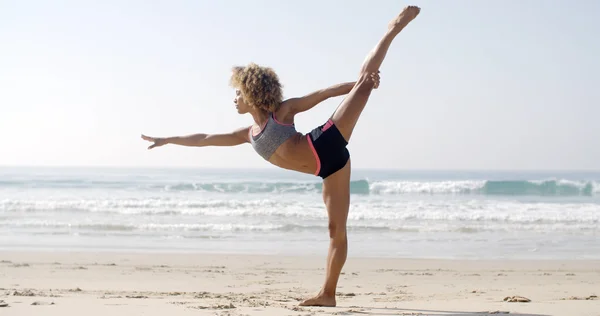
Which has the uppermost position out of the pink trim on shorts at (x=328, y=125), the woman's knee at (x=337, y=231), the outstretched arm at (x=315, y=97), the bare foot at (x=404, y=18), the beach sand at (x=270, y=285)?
the bare foot at (x=404, y=18)

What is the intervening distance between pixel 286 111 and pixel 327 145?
1.36ft

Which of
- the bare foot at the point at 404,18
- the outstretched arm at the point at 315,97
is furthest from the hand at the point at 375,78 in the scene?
the bare foot at the point at 404,18

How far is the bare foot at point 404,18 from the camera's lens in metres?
4.10

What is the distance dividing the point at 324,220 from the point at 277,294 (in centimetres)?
894

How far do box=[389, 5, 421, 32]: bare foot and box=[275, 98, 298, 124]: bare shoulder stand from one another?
85 cm

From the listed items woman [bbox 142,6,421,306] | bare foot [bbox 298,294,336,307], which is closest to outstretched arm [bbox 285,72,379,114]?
woman [bbox 142,6,421,306]

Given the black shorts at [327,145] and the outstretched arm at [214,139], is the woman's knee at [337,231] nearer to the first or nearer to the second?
the black shorts at [327,145]

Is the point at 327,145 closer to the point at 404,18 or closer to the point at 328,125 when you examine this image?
the point at 328,125

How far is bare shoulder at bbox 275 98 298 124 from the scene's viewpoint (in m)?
4.20

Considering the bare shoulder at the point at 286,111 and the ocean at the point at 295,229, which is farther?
the ocean at the point at 295,229

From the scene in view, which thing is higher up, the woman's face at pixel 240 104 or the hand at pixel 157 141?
the woman's face at pixel 240 104

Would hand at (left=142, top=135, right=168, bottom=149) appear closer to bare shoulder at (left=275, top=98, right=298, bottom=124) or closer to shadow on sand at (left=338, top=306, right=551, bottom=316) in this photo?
bare shoulder at (left=275, top=98, right=298, bottom=124)

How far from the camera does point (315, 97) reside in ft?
13.9

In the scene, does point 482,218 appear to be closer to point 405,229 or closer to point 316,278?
point 405,229
